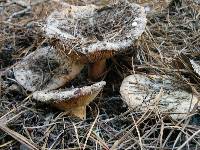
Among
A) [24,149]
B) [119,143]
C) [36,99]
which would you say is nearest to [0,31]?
[36,99]

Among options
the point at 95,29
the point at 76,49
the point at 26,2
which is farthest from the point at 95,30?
the point at 26,2

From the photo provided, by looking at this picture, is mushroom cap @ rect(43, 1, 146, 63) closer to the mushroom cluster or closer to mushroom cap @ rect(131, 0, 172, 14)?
the mushroom cluster

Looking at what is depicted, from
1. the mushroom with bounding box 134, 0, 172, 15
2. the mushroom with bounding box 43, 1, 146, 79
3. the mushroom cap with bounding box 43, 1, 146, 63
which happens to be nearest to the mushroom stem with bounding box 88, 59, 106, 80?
the mushroom with bounding box 43, 1, 146, 79

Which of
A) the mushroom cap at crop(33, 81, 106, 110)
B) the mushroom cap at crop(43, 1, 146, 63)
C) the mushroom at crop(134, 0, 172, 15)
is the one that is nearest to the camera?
the mushroom cap at crop(33, 81, 106, 110)

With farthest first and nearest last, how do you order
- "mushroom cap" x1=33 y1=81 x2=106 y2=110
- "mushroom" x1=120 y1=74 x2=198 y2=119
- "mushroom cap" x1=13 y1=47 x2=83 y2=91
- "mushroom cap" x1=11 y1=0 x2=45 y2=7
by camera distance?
"mushroom cap" x1=11 y1=0 x2=45 y2=7, "mushroom cap" x1=13 y1=47 x2=83 y2=91, "mushroom" x1=120 y1=74 x2=198 y2=119, "mushroom cap" x1=33 y1=81 x2=106 y2=110

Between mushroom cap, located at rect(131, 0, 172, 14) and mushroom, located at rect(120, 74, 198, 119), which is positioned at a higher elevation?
mushroom cap, located at rect(131, 0, 172, 14)

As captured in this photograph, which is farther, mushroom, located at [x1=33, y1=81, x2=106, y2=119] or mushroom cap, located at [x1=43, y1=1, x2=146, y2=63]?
mushroom cap, located at [x1=43, y1=1, x2=146, y2=63]

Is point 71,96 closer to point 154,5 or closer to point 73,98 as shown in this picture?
point 73,98

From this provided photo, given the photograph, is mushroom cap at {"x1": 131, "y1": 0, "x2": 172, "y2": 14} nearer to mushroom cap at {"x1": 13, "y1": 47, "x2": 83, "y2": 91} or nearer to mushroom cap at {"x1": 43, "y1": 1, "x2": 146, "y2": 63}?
mushroom cap at {"x1": 43, "y1": 1, "x2": 146, "y2": 63}
